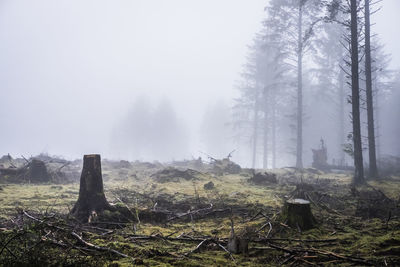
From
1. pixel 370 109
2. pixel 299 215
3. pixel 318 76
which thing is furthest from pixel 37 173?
pixel 318 76

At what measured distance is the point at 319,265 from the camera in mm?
2881

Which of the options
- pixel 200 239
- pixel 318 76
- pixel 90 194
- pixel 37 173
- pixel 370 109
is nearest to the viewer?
pixel 200 239

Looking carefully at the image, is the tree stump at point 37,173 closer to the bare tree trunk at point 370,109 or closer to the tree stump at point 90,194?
the tree stump at point 90,194

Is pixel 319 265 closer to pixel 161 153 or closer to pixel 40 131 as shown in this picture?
pixel 161 153

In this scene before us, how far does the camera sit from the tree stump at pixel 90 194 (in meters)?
5.34

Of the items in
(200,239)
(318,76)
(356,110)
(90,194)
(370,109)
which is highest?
(318,76)

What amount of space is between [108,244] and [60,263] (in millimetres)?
864

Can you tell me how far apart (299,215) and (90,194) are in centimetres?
422

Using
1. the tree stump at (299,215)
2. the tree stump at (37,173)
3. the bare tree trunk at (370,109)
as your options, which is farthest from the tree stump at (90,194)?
the bare tree trunk at (370,109)

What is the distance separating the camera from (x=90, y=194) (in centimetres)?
557

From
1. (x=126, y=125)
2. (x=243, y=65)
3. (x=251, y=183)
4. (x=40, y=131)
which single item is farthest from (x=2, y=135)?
(x=251, y=183)

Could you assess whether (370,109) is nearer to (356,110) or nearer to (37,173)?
(356,110)

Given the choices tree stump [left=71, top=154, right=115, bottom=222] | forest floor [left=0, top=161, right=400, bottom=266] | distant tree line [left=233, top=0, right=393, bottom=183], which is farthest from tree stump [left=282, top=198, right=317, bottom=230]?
distant tree line [left=233, top=0, right=393, bottom=183]

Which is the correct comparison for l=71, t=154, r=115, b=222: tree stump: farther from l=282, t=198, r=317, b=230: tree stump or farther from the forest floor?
l=282, t=198, r=317, b=230: tree stump
